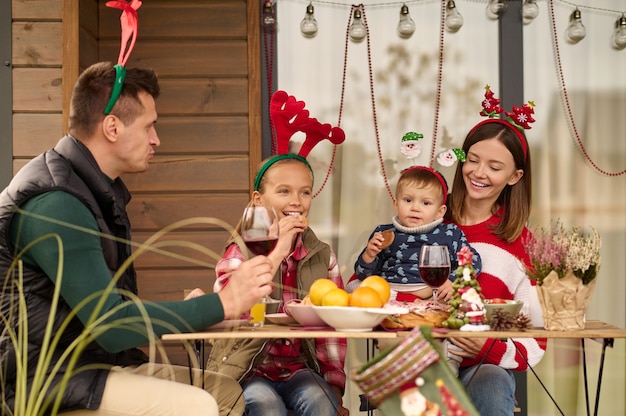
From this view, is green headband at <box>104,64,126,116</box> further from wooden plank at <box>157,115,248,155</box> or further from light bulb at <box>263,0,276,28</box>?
light bulb at <box>263,0,276,28</box>

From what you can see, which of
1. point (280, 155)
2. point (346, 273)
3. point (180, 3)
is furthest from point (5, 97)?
point (346, 273)

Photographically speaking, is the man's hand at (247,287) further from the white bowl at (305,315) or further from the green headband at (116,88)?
the green headband at (116,88)

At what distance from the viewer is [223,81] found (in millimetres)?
3990

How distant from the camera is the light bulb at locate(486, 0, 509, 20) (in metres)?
3.97

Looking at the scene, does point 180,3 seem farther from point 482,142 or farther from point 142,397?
point 142,397

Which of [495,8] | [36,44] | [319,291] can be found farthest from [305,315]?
[495,8]

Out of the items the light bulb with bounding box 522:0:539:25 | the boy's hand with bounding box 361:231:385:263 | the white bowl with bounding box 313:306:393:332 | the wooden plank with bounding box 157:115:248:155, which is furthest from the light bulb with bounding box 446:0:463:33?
the white bowl with bounding box 313:306:393:332

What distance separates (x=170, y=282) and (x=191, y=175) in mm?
533

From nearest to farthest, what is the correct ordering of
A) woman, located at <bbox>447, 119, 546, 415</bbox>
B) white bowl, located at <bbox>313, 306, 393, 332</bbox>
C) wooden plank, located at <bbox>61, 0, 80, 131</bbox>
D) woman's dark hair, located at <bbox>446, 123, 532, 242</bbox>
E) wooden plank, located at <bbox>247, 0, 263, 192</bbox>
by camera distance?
white bowl, located at <bbox>313, 306, 393, 332</bbox>
woman, located at <bbox>447, 119, 546, 415</bbox>
woman's dark hair, located at <bbox>446, 123, 532, 242</bbox>
wooden plank, located at <bbox>61, 0, 80, 131</bbox>
wooden plank, located at <bbox>247, 0, 263, 192</bbox>

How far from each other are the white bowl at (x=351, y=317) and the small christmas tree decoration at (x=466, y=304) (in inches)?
7.4

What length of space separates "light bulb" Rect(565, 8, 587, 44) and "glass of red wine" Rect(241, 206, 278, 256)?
2.39 m

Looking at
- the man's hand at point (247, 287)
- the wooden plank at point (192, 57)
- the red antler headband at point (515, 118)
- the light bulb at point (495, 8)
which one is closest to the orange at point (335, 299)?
the man's hand at point (247, 287)

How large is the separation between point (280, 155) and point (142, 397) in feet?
4.17

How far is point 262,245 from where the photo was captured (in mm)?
2197
